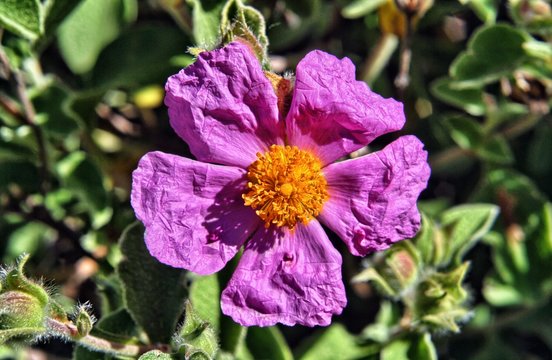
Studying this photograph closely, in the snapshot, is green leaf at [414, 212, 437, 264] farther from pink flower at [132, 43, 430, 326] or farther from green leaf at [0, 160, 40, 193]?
green leaf at [0, 160, 40, 193]

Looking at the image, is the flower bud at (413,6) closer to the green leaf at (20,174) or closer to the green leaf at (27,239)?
the green leaf at (20,174)

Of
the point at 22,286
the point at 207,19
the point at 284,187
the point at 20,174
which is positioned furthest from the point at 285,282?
the point at 20,174

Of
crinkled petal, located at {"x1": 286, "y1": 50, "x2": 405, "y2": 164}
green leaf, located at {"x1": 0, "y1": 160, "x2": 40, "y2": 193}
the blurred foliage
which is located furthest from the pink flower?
green leaf, located at {"x1": 0, "y1": 160, "x2": 40, "y2": 193}

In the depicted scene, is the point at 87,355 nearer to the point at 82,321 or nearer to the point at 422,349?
the point at 82,321

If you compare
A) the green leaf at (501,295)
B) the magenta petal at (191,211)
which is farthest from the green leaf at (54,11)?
the green leaf at (501,295)

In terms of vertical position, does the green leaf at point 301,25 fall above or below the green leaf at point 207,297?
above

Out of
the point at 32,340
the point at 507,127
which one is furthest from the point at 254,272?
the point at 507,127

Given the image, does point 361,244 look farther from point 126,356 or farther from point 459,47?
point 459,47
